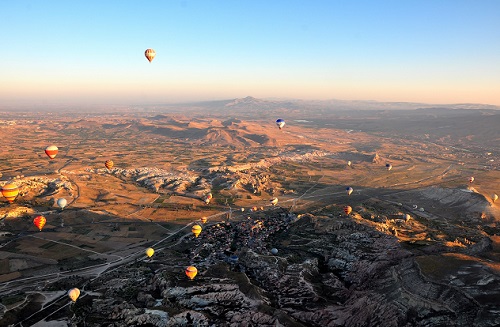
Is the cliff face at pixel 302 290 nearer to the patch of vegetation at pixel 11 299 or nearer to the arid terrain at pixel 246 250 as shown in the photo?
the arid terrain at pixel 246 250

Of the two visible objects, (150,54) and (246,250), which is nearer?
(246,250)

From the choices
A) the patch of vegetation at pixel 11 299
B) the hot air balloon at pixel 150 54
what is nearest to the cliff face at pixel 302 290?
the patch of vegetation at pixel 11 299

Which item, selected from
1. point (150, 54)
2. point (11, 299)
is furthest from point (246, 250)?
point (150, 54)

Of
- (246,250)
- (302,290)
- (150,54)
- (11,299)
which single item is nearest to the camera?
(302,290)

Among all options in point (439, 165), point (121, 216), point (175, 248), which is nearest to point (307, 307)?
point (175, 248)

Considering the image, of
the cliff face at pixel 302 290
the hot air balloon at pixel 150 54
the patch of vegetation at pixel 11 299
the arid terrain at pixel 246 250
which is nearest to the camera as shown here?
the cliff face at pixel 302 290

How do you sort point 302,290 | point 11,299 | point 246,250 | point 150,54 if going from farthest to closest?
1. point 150,54
2. point 246,250
3. point 11,299
4. point 302,290

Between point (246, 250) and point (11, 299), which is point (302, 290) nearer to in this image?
point (246, 250)
